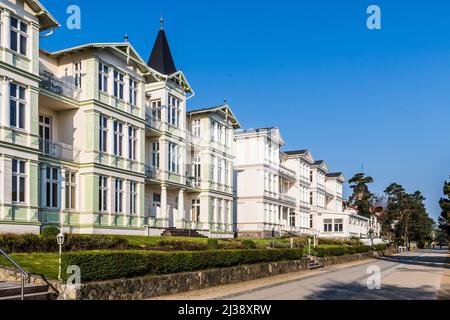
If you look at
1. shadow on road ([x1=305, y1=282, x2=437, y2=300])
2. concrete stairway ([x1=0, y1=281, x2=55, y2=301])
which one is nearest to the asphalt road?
shadow on road ([x1=305, y1=282, x2=437, y2=300])

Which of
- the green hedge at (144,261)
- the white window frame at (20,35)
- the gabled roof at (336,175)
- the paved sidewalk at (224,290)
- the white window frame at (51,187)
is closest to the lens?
the green hedge at (144,261)

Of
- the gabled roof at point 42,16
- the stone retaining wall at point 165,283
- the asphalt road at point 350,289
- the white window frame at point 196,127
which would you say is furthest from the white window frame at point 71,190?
the white window frame at point 196,127

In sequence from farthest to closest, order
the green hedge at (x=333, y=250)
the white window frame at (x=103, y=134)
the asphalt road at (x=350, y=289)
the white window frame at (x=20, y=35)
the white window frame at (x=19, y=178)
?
the green hedge at (x=333, y=250)
the white window frame at (x=103, y=134)
the white window frame at (x=20, y=35)
the white window frame at (x=19, y=178)
the asphalt road at (x=350, y=289)

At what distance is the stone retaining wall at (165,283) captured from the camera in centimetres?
1501

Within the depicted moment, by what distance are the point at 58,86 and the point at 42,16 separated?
13.7 ft

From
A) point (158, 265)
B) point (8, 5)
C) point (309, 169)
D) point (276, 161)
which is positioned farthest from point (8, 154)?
point (309, 169)

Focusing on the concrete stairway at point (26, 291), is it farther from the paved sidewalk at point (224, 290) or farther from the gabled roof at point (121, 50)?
the gabled roof at point (121, 50)

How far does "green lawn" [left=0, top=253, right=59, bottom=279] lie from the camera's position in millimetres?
15393

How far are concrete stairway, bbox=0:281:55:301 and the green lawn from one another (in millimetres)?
1021

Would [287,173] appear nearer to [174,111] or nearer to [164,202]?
[174,111]

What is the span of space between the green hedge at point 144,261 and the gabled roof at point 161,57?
2441cm

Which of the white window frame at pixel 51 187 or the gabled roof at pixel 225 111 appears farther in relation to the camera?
the gabled roof at pixel 225 111

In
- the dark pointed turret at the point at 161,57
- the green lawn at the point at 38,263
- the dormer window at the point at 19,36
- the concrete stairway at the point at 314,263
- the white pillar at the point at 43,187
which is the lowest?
the concrete stairway at the point at 314,263
